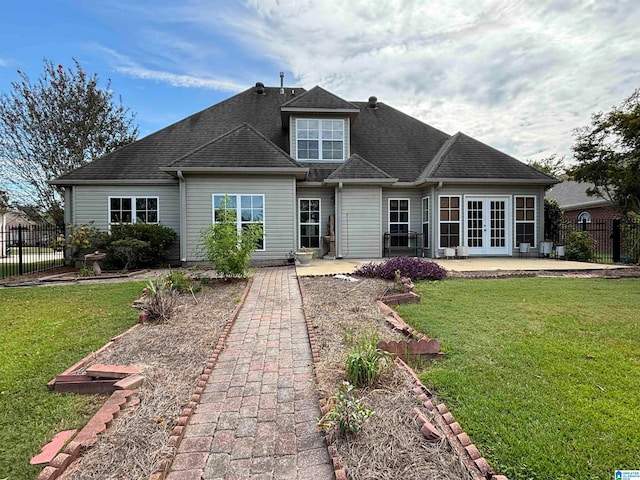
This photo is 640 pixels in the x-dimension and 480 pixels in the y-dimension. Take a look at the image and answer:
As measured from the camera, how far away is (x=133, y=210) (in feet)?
42.7

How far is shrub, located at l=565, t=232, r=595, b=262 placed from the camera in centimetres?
1276

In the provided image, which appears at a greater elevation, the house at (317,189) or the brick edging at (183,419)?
the house at (317,189)

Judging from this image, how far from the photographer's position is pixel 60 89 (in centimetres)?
1748

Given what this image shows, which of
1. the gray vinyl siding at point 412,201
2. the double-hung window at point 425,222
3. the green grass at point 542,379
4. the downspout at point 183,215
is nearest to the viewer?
the green grass at point 542,379

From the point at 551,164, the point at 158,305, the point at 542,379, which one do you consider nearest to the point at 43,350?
the point at 158,305

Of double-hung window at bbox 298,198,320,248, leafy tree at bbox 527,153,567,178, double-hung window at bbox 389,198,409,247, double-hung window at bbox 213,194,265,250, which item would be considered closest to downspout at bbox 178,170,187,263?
double-hung window at bbox 213,194,265,250

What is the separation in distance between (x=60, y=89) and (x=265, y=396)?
21.9 metres

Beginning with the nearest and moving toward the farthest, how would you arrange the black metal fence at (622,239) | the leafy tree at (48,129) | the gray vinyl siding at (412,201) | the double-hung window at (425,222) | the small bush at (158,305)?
the small bush at (158,305)
the black metal fence at (622,239)
the double-hung window at (425,222)
the gray vinyl siding at (412,201)
the leafy tree at (48,129)

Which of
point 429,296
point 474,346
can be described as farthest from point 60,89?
point 474,346

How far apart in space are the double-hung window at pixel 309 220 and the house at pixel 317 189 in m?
0.04

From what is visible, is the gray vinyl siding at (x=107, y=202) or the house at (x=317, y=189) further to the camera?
the gray vinyl siding at (x=107, y=202)

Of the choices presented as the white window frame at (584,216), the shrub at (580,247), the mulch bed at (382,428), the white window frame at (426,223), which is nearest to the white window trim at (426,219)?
the white window frame at (426,223)

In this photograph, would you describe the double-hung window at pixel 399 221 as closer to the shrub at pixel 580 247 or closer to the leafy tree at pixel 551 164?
the shrub at pixel 580 247

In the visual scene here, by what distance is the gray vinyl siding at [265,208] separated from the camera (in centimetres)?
1188
